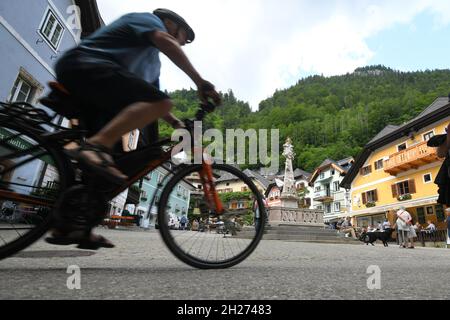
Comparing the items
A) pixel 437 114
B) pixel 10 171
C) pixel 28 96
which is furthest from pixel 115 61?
pixel 437 114

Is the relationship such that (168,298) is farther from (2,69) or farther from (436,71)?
(436,71)

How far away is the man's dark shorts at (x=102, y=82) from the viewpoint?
6.57 ft

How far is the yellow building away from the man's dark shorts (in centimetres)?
2758

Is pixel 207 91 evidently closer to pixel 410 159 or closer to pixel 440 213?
pixel 440 213

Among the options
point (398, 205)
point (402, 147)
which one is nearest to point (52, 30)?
point (402, 147)

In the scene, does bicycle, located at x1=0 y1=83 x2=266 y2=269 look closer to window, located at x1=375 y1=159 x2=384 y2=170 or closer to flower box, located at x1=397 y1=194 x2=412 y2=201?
flower box, located at x1=397 y1=194 x2=412 y2=201

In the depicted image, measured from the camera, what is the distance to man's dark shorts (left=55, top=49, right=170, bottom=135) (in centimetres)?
200

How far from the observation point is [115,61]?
2.12 m

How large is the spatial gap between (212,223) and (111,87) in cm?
151

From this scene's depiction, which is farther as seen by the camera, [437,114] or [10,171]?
[437,114]

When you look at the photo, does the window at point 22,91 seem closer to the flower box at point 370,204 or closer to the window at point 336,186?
the flower box at point 370,204

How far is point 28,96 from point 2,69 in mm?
2036

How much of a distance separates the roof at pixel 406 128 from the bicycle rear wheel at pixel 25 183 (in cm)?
2784
